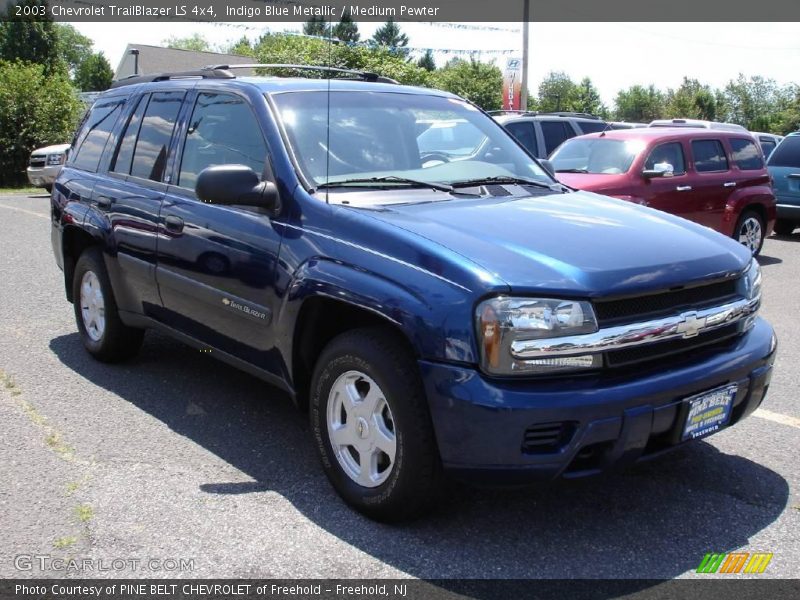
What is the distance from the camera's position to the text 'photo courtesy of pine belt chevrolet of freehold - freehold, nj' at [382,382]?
318 centimetres

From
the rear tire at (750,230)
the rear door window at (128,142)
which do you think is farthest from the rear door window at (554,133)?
the rear door window at (128,142)

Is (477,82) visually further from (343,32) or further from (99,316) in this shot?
(99,316)

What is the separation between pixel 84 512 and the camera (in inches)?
146

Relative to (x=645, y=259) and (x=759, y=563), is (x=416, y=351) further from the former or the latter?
(x=759, y=563)

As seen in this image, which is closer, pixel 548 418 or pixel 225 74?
pixel 548 418

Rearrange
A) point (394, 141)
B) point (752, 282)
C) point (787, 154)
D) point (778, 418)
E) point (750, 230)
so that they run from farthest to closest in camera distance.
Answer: point (787, 154) < point (750, 230) < point (778, 418) < point (394, 141) < point (752, 282)

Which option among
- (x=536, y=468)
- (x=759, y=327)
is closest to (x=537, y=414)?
(x=536, y=468)

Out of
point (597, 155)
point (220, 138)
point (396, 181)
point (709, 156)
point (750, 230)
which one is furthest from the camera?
point (750, 230)

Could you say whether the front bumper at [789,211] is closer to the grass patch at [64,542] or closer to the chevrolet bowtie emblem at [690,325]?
the chevrolet bowtie emblem at [690,325]

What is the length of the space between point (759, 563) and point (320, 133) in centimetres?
275

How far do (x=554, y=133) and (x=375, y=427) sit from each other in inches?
485

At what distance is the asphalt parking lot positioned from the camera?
11.0 feet

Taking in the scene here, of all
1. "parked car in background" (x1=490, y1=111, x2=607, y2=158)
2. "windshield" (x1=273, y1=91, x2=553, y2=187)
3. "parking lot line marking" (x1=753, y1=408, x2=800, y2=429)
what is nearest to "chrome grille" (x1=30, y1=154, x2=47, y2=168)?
"parked car in background" (x1=490, y1=111, x2=607, y2=158)

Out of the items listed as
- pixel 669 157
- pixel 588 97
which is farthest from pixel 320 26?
pixel 588 97
